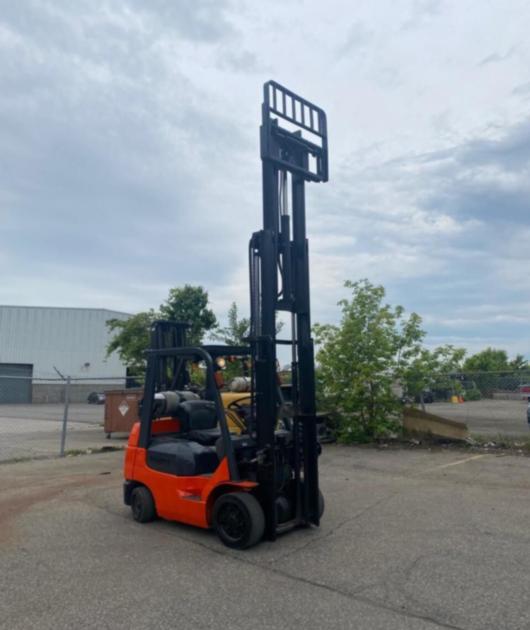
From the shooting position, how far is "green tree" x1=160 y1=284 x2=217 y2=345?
2412 centimetres

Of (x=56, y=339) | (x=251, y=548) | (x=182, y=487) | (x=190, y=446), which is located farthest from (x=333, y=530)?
(x=56, y=339)

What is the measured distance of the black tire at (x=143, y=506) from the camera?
21.4ft

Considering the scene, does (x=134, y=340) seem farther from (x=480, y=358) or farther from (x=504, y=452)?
(x=480, y=358)

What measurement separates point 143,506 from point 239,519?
1.59 meters

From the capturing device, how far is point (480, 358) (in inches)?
2857

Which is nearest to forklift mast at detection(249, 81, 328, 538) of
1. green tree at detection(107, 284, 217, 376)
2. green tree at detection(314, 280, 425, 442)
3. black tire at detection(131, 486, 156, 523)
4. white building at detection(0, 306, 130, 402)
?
black tire at detection(131, 486, 156, 523)

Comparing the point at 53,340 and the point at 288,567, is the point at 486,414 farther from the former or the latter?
the point at 53,340

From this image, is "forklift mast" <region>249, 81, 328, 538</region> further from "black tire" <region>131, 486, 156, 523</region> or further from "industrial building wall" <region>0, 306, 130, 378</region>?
"industrial building wall" <region>0, 306, 130, 378</region>

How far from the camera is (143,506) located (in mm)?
6559

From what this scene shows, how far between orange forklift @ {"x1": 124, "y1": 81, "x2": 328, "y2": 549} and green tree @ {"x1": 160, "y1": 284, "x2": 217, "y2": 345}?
17.0 meters

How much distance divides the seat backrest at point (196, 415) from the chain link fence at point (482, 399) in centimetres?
852

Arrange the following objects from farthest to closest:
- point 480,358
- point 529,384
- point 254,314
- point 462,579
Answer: point 480,358 < point 529,384 < point 254,314 < point 462,579

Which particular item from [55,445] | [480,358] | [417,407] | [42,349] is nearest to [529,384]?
[417,407]

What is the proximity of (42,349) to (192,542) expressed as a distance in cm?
4941
